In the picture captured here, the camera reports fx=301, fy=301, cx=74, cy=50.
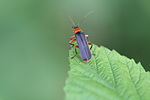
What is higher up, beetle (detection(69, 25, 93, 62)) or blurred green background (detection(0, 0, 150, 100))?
blurred green background (detection(0, 0, 150, 100))

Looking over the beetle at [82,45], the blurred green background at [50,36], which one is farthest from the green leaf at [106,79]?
the blurred green background at [50,36]

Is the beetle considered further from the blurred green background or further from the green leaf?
the blurred green background

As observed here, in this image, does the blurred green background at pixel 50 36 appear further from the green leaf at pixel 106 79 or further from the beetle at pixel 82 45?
the green leaf at pixel 106 79

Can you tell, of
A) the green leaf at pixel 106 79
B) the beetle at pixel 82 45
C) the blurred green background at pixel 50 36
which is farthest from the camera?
the blurred green background at pixel 50 36

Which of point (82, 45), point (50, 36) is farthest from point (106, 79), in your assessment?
point (50, 36)

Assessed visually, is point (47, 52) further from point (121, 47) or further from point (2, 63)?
point (121, 47)

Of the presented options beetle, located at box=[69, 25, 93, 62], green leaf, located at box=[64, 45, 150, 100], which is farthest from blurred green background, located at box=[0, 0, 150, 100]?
green leaf, located at box=[64, 45, 150, 100]
